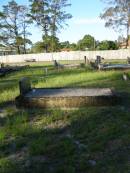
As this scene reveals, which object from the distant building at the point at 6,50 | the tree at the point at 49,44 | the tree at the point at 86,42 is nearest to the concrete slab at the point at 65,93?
the tree at the point at 49,44

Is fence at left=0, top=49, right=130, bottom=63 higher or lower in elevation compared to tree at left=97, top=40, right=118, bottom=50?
lower

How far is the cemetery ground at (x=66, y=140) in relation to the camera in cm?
500

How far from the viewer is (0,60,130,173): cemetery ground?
5000 millimetres

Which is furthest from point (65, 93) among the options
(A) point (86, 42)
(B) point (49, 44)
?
(A) point (86, 42)

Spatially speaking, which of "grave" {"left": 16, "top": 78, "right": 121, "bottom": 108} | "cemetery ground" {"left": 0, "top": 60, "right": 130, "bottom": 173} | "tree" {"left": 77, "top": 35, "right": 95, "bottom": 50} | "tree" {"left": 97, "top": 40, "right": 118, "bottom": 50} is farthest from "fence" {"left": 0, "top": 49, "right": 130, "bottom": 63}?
"cemetery ground" {"left": 0, "top": 60, "right": 130, "bottom": 173}

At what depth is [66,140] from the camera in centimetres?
600

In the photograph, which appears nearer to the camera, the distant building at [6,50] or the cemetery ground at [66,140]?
the cemetery ground at [66,140]

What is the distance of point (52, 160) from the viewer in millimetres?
5191

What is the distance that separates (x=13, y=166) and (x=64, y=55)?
55750 millimetres

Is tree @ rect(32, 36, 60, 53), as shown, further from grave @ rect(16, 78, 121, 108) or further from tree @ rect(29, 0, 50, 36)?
grave @ rect(16, 78, 121, 108)

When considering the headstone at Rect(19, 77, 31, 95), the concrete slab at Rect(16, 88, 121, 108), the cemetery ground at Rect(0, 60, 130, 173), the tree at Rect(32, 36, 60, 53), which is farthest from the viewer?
the tree at Rect(32, 36, 60, 53)

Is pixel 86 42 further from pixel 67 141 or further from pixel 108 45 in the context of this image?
pixel 67 141

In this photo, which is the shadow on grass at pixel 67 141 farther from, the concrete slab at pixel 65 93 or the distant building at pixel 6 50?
the distant building at pixel 6 50

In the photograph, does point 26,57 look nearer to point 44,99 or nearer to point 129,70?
point 129,70
